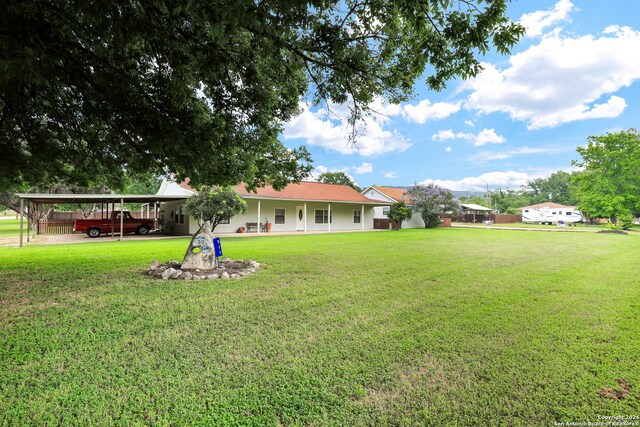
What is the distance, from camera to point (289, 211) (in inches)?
930

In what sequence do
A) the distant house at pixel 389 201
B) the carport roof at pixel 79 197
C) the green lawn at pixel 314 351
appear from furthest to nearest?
the distant house at pixel 389 201 → the carport roof at pixel 79 197 → the green lawn at pixel 314 351

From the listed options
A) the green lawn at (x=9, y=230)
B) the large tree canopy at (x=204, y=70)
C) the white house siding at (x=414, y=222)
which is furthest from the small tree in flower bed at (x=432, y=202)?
the green lawn at (x=9, y=230)

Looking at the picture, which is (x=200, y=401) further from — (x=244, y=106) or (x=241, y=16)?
(x=244, y=106)

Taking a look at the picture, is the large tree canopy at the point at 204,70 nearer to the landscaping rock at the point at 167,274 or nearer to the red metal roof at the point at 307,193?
the landscaping rock at the point at 167,274

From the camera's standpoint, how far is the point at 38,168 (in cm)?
830

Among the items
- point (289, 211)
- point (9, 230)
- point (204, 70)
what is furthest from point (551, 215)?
point (9, 230)

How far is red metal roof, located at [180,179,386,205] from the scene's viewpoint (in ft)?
67.9

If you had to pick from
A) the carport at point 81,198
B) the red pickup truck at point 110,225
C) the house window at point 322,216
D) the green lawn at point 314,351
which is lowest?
the green lawn at point 314,351

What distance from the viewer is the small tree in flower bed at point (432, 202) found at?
94.1ft

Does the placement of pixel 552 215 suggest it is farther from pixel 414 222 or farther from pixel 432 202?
pixel 432 202

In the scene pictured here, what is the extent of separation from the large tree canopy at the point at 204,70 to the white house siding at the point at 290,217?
39.1 feet

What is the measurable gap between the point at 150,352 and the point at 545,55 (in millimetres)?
17873

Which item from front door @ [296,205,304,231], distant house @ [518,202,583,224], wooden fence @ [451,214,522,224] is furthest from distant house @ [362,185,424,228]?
distant house @ [518,202,583,224]

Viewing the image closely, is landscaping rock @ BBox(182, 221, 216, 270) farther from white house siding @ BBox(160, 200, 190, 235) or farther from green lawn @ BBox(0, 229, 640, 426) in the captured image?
white house siding @ BBox(160, 200, 190, 235)
